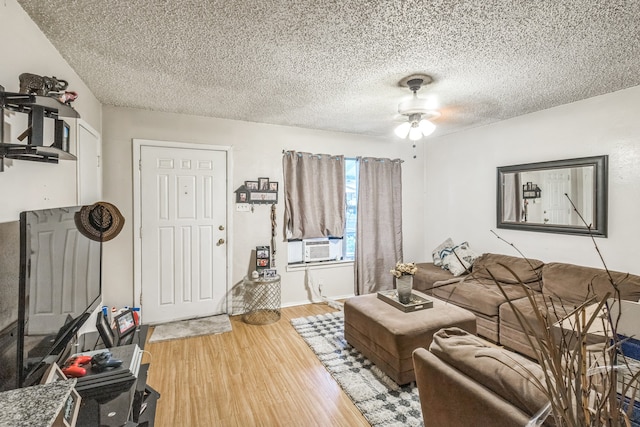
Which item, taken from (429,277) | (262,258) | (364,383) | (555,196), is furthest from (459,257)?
(262,258)

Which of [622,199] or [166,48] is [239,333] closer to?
[166,48]

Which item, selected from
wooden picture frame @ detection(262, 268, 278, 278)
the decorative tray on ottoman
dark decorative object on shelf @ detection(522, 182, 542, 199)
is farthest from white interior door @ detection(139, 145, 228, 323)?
dark decorative object on shelf @ detection(522, 182, 542, 199)

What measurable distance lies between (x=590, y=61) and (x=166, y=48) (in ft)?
9.77

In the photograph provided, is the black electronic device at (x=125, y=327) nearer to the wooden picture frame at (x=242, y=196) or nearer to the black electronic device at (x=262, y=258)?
the black electronic device at (x=262, y=258)

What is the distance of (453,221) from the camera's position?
4570 mm

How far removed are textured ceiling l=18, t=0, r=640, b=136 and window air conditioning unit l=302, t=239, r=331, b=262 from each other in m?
1.86

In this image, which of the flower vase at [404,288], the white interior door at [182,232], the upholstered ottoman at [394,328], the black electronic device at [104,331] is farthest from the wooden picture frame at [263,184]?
the black electronic device at [104,331]

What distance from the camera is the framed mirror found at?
117 inches

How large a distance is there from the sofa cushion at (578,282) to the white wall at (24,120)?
3.81m

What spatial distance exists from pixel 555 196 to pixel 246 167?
3535mm

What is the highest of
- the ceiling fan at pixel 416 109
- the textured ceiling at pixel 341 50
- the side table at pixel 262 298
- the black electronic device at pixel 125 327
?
the textured ceiling at pixel 341 50

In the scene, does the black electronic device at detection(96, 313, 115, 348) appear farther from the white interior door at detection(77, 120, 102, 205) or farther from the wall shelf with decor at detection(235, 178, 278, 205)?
the wall shelf with decor at detection(235, 178, 278, 205)

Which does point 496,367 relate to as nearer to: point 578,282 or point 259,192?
point 578,282

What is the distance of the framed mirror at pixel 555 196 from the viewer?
2969mm
